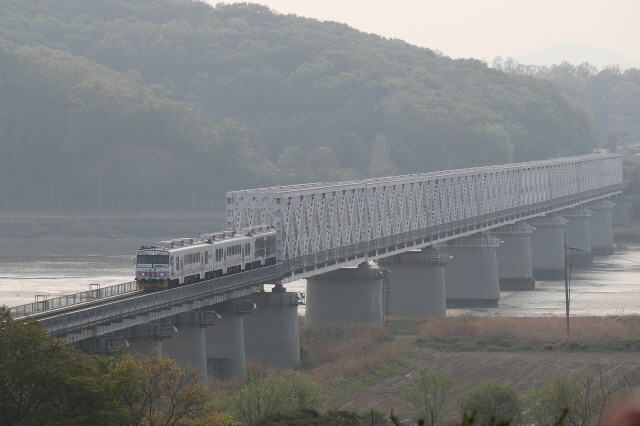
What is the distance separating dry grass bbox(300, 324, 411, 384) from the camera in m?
64.0

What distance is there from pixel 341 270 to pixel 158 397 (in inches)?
1851

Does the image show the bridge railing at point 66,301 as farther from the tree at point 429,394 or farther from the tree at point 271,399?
the tree at point 429,394

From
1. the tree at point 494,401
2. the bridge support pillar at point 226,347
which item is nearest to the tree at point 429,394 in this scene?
the tree at point 494,401

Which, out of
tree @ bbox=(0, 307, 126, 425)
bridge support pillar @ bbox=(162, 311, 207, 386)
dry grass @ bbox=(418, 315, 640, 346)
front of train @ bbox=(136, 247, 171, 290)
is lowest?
dry grass @ bbox=(418, 315, 640, 346)

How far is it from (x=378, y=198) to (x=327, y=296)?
1569 centimetres

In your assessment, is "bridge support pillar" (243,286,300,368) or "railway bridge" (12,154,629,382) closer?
"railway bridge" (12,154,629,382)

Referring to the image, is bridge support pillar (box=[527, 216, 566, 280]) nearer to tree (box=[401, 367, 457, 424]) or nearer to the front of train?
tree (box=[401, 367, 457, 424])

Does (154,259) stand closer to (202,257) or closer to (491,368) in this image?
(202,257)

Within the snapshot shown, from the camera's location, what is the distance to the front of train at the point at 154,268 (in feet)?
185

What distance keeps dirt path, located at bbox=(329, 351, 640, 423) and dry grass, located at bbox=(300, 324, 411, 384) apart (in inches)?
84.8

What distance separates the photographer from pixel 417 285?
95062 mm

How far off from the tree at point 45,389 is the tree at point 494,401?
2058 cm

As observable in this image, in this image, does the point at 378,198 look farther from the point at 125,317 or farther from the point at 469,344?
the point at 125,317

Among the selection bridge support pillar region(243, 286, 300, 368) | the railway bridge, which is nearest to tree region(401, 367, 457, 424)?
the railway bridge
